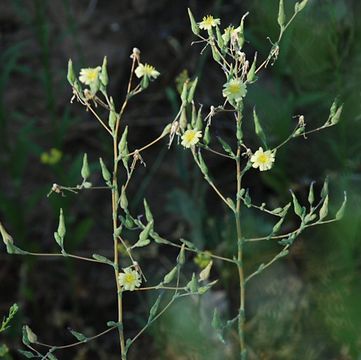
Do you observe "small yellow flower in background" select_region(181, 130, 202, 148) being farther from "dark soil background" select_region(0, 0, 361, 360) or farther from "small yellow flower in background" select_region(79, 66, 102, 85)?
"dark soil background" select_region(0, 0, 361, 360)

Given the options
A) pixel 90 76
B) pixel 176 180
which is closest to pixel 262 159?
pixel 90 76

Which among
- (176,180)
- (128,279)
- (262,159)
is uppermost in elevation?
(262,159)

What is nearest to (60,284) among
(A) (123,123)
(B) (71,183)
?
(B) (71,183)

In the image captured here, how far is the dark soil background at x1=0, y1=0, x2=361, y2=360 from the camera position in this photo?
105 inches

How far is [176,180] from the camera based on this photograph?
3.42 metres

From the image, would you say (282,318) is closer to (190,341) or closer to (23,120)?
(190,341)

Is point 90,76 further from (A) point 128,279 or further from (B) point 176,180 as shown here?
(B) point 176,180

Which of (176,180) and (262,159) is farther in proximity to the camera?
(176,180)

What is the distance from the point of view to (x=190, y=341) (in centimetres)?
248

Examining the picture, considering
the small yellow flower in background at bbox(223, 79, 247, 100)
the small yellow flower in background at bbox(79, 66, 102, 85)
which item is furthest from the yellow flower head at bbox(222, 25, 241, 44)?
the small yellow flower in background at bbox(79, 66, 102, 85)

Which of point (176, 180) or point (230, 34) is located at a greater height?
point (230, 34)

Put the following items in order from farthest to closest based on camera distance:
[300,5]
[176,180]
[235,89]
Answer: [176,180] < [300,5] < [235,89]

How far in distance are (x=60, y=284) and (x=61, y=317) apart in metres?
0.14

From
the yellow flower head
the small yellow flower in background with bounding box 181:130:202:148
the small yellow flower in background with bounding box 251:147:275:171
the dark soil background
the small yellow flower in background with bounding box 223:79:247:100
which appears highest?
the yellow flower head
